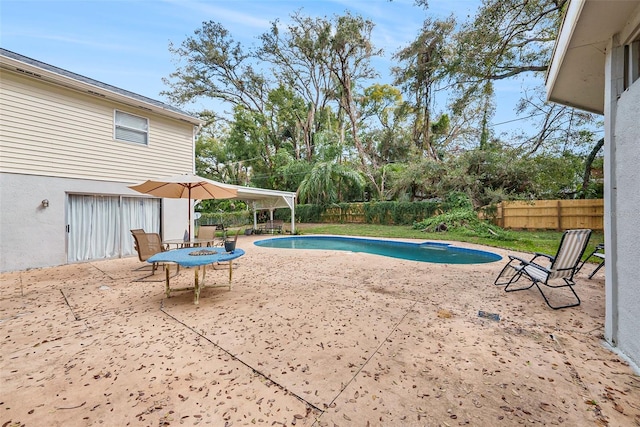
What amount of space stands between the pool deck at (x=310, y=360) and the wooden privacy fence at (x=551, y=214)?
10.1m

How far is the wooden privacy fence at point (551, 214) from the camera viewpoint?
1120 cm

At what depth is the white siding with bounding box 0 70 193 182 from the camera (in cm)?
569

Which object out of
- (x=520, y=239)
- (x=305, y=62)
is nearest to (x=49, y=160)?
(x=520, y=239)

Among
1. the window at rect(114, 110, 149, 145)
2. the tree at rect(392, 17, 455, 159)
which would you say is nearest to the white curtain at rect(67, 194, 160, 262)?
the window at rect(114, 110, 149, 145)

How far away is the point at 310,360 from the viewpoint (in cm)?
226

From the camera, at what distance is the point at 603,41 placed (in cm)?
249

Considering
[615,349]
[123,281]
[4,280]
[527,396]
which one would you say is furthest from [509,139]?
[4,280]

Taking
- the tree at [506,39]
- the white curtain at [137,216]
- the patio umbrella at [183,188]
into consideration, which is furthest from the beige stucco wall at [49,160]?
the tree at [506,39]

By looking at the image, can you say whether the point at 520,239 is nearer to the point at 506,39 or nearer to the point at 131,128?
the point at 506,39

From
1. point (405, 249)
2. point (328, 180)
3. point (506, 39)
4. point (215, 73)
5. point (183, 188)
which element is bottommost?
point (405, 249)

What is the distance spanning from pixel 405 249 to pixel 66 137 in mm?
11069

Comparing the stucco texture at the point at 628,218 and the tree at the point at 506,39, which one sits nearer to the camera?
the stucco texture at the point at 628,218

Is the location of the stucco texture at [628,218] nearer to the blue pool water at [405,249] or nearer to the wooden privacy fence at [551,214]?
the blue pool water at [405,249]

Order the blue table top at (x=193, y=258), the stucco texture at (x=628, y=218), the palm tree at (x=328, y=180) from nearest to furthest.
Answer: the stucco texture at (x=628, y=218) < the blue table top at (x=193, y=258) < the palm tree at (x=328, y=180)
